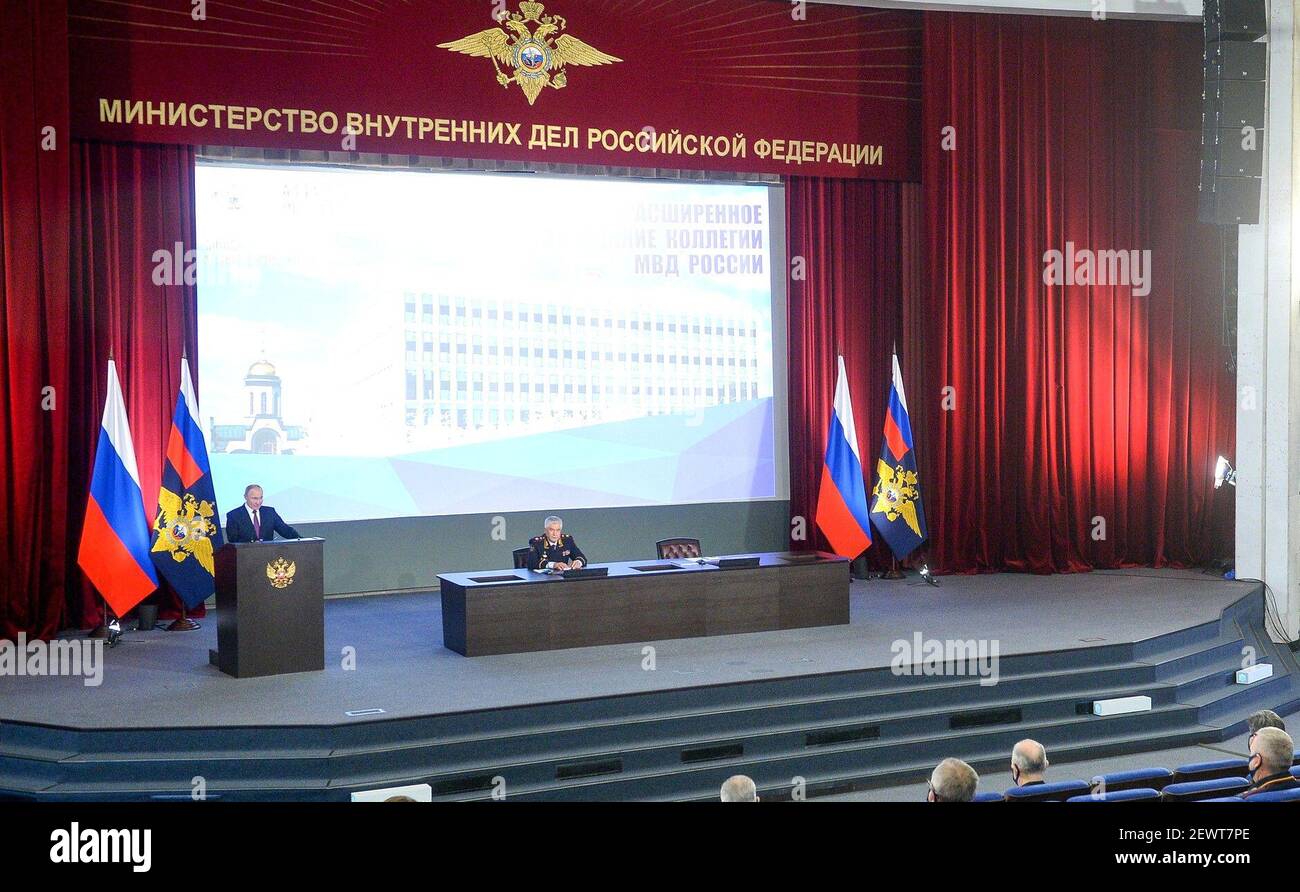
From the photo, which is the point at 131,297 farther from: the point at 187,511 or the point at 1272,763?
the point at 1272,763

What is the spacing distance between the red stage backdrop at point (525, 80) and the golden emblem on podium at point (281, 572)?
3.45 metres

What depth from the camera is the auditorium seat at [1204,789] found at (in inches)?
169

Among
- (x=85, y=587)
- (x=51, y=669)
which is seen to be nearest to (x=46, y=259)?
(x=85, y=587)

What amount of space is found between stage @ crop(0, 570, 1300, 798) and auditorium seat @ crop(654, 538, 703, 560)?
3.46 feet

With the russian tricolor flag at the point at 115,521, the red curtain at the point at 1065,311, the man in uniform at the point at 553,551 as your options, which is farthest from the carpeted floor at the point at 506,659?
the red curtain at the point at 1065,311

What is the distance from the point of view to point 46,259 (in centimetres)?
816

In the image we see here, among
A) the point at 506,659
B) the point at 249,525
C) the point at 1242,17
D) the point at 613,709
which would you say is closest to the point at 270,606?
the point at 249,525

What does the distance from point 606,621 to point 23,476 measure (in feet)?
13.0

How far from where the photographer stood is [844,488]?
964 cm

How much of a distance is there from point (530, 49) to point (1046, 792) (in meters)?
6.96

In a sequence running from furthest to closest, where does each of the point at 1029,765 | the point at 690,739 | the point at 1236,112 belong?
the point at 1236,112
the point at 690,739
the point at 1029,765

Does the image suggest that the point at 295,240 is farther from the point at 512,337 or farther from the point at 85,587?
the point at 85,587

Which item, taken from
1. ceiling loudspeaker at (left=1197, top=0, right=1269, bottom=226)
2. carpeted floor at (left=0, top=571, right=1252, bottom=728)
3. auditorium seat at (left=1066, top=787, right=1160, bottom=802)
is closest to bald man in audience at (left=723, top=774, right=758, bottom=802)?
auditorium seat at (left=1066, top=787, right=1160, bottom=802)

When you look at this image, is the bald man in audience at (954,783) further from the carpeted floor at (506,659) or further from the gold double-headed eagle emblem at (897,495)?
the gold double-headed eagle emblem at (897,495)
